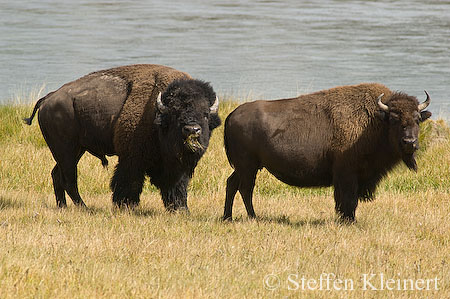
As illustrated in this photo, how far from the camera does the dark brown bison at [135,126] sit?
29.9 feet

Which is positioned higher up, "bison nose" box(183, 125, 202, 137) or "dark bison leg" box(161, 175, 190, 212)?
"bison nose" box(183, 125, 202, 137)

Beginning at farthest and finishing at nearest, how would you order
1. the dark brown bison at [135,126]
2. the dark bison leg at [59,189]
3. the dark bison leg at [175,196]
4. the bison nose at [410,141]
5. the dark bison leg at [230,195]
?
1. the dark bison leg at [59,189]
2. the dark bison leg at [175,196]
3. the dark bison leg at [230,195]
4. the dark brown bison at [135,126]
5. the bison nose at [410,141]

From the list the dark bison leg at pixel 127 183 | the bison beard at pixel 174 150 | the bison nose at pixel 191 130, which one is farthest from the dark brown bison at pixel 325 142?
the dark bison leg at pixel 127 183

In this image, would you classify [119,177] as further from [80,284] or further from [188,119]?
[80,284]

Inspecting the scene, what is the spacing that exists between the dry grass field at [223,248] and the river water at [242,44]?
839 cm

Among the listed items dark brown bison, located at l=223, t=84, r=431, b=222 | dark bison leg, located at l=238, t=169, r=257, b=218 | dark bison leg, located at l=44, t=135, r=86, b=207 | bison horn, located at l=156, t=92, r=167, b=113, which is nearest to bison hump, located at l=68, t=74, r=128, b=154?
dark bison leg, located at l=44, t=135, r=86, b=207

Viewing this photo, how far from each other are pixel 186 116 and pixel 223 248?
1989 mm

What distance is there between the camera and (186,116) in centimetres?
895

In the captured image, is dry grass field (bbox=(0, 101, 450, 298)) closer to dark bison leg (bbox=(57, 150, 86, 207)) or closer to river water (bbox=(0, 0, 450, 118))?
dark bison leg (bbox=(57, 150, 86, 207))

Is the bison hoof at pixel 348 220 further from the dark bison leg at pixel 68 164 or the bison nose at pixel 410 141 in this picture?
the dark bison leg at pixel 68 164

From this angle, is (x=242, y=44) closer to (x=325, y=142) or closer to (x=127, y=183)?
(x=127, y=183)

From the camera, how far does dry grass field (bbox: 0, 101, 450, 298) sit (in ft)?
20.7

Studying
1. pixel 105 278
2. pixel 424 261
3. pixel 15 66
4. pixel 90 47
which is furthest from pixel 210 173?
pixel 90 47

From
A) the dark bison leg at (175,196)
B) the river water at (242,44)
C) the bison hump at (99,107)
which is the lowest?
the river water at (242,44)
